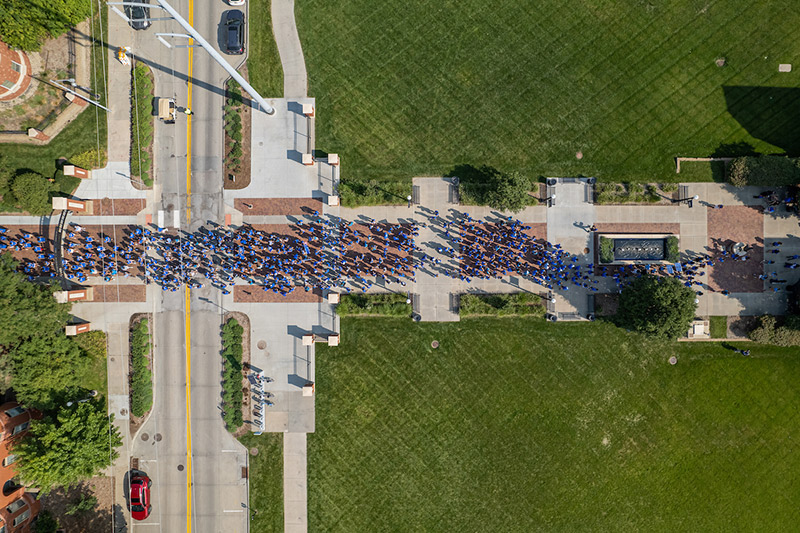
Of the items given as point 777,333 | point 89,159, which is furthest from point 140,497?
point 777,333

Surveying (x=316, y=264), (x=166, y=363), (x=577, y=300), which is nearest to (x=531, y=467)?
(x=577, y=300)

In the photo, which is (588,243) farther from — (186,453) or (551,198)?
(186,453)

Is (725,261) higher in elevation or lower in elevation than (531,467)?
higher

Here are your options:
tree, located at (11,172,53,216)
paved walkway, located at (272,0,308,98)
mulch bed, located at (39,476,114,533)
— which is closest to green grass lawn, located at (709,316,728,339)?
paved walkway, located at (272,0,308,98)

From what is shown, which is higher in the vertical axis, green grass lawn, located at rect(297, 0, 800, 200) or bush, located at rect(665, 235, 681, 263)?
green grass lawn, located at rect(297, 0, 800, 200)

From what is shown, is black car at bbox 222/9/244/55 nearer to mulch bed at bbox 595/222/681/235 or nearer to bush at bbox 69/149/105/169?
bush at bbox 69/149/105/169

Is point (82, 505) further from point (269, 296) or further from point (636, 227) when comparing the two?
point (636, 227)

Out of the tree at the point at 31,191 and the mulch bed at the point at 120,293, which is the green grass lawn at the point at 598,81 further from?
the tree at the point at 31,191
